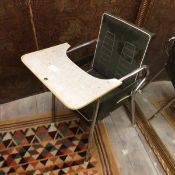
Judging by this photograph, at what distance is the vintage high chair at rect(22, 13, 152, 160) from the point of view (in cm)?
130

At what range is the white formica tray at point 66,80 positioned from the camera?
49.5 inches

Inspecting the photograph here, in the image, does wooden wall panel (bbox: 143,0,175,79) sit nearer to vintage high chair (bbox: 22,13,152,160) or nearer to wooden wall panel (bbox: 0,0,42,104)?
vintage high chair (bbox: 22,13,152,160)

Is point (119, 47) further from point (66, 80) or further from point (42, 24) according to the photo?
point (42, 24)

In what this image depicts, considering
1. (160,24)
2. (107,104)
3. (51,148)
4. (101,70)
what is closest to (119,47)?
(101,70)

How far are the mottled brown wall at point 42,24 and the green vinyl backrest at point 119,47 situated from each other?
0.22m

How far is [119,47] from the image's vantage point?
66.9 inches

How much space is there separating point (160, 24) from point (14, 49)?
4.49ft

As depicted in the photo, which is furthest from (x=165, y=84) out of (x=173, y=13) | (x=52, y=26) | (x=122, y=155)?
(x=52, y=26)

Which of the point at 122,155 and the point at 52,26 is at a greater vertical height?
the point at 52,26

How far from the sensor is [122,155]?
6.08 feet

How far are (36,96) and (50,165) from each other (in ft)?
2.58

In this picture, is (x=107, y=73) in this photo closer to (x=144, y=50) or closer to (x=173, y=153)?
(x=144, y=50)

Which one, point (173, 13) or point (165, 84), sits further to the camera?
point (165, 84)

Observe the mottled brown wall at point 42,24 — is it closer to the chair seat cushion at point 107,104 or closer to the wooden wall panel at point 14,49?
the wooden wall panel at point 14,49
